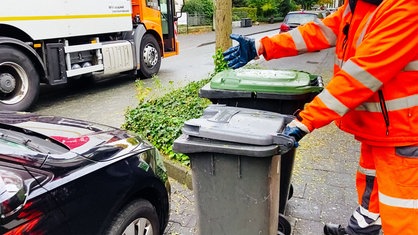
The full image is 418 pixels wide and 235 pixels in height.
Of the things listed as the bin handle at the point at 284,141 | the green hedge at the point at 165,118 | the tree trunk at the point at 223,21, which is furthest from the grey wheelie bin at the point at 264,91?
the tree trunk at the point at 223,21

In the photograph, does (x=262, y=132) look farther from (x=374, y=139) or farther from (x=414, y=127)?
(x=414, y=127)

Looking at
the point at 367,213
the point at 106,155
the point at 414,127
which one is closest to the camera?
the point at 414,127

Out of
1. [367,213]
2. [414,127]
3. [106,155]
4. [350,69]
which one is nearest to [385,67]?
[350,69]

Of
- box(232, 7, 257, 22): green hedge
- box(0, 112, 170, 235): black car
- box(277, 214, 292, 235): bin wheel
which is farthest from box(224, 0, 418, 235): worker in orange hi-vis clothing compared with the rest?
box(232, 7, 257, 22): green hedge

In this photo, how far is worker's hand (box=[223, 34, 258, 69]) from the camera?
273 cm

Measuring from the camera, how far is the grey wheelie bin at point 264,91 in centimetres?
254

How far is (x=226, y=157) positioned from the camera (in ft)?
7.02

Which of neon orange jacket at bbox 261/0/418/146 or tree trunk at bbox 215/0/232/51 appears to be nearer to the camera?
neon orange jacket at bbox 261/0/418/146

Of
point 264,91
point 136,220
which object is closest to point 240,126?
point 264,91

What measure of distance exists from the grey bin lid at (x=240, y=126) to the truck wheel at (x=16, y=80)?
488 centimetres

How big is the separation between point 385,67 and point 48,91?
25.5 ft

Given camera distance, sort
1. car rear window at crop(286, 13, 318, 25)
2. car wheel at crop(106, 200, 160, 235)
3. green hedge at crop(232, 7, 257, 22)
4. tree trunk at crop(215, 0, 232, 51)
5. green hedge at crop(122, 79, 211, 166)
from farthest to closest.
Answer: green hedge at crop(232, 7, 257, 22) → car rear window at crop(286, 13, 318, 25) → tree trunk at crop(215, 0, 232, 51) → green hedge at crop(122, 79, 211, 166) → car wheel at crop(106, 200, 160, 235)

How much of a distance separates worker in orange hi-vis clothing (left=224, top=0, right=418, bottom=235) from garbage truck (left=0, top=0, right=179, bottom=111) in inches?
216

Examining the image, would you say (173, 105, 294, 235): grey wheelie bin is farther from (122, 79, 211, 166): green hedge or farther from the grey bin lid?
(122, 79, 211, 166): green hedge
